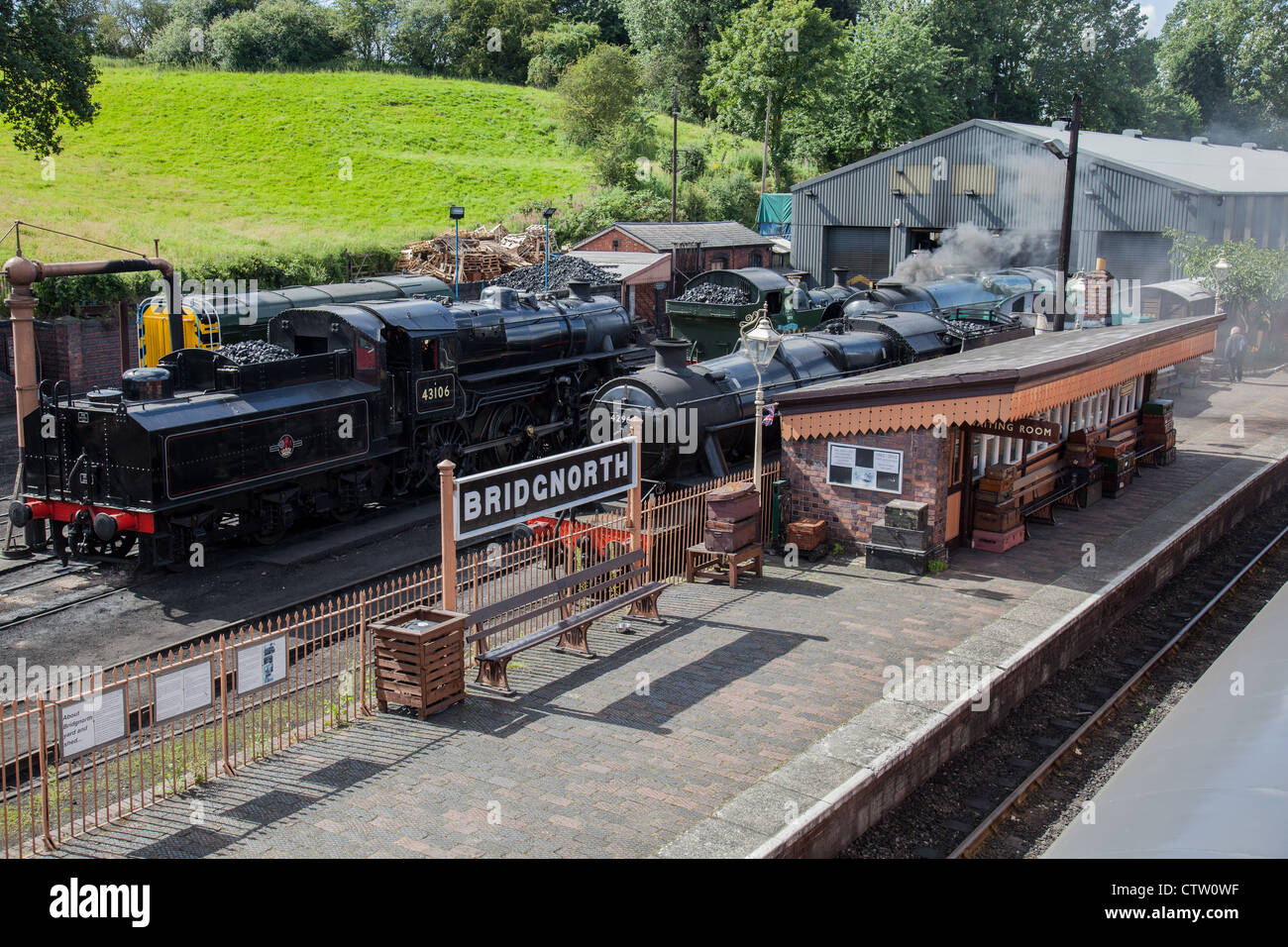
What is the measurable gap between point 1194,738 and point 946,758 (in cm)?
301

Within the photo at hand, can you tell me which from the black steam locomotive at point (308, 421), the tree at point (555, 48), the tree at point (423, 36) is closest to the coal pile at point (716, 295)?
the black steam locomotive at point (308, 421)

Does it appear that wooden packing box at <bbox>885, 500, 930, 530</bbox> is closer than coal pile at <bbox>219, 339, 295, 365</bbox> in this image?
Yes

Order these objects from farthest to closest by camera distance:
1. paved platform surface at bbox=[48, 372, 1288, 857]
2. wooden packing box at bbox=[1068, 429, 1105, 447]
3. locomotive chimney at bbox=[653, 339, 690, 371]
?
wooden packing box at bbox=[1068, 429, 1105, 447] < locomotive chimney at bbox=[653, 339, 690, 371] < paved platform surface at bbox=[48, 372, 1288, 857]

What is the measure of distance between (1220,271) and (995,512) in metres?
20.3

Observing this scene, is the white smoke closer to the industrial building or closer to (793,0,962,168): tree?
the industrial building

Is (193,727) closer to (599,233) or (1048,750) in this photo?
(1048,750)

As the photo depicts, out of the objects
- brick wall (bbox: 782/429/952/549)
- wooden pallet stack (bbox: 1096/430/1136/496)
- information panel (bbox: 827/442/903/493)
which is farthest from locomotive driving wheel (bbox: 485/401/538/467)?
wooden pallet stack (bbox: 1096/430/1136/496)

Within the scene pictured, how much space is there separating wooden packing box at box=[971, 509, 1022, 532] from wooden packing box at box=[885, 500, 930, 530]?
55.5 inches

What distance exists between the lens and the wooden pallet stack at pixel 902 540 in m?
14.3

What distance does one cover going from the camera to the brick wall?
14.6m

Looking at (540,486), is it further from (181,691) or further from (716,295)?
(716,295)

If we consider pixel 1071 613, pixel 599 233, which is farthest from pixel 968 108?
pixel 1071 613

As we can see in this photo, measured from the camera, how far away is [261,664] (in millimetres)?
9359

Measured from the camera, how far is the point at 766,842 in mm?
7801
